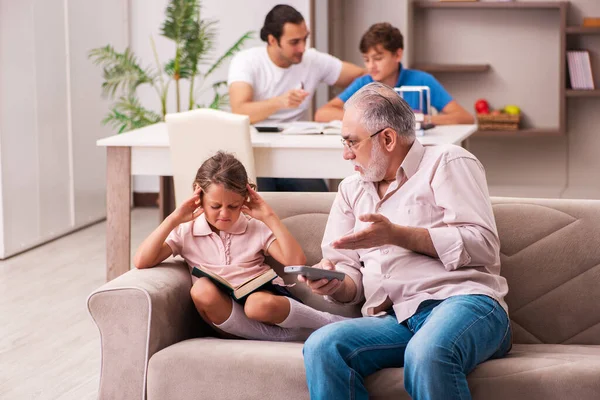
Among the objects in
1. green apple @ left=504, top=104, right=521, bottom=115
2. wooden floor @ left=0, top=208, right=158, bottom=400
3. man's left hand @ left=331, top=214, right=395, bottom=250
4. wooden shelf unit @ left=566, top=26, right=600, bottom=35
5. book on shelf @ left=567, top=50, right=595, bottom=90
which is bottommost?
wooden floor @ left=0, top=208, right=158, bottom=400

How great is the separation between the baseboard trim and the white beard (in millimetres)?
4743

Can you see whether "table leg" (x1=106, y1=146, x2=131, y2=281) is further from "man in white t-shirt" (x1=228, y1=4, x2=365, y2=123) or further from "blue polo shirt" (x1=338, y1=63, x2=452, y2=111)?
→ "blue polo shirt" (x1=338, y1=63, x2=452, y2=111)

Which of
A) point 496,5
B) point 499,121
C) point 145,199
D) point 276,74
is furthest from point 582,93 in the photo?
point 145,199

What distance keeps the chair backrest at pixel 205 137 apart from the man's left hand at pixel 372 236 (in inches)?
70.2

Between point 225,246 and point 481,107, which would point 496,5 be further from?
point 225,246

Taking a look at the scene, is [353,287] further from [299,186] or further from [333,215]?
[299,186]

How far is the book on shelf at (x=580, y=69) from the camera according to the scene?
6336 mm

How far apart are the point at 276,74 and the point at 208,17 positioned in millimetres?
2085

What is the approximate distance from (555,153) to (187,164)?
3539 millimetres

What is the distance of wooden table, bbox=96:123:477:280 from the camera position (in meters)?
4.13

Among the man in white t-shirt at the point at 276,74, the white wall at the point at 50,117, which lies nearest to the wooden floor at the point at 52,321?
the white wall at the point at 50,117

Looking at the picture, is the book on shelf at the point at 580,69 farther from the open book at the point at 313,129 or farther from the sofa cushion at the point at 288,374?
the sofa cushion at the point at 288,374

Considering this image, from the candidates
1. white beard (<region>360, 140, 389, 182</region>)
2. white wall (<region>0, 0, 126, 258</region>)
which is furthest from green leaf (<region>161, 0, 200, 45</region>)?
white beard (<region>360, 140, 389, 182</region>)

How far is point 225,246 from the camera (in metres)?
2.74
